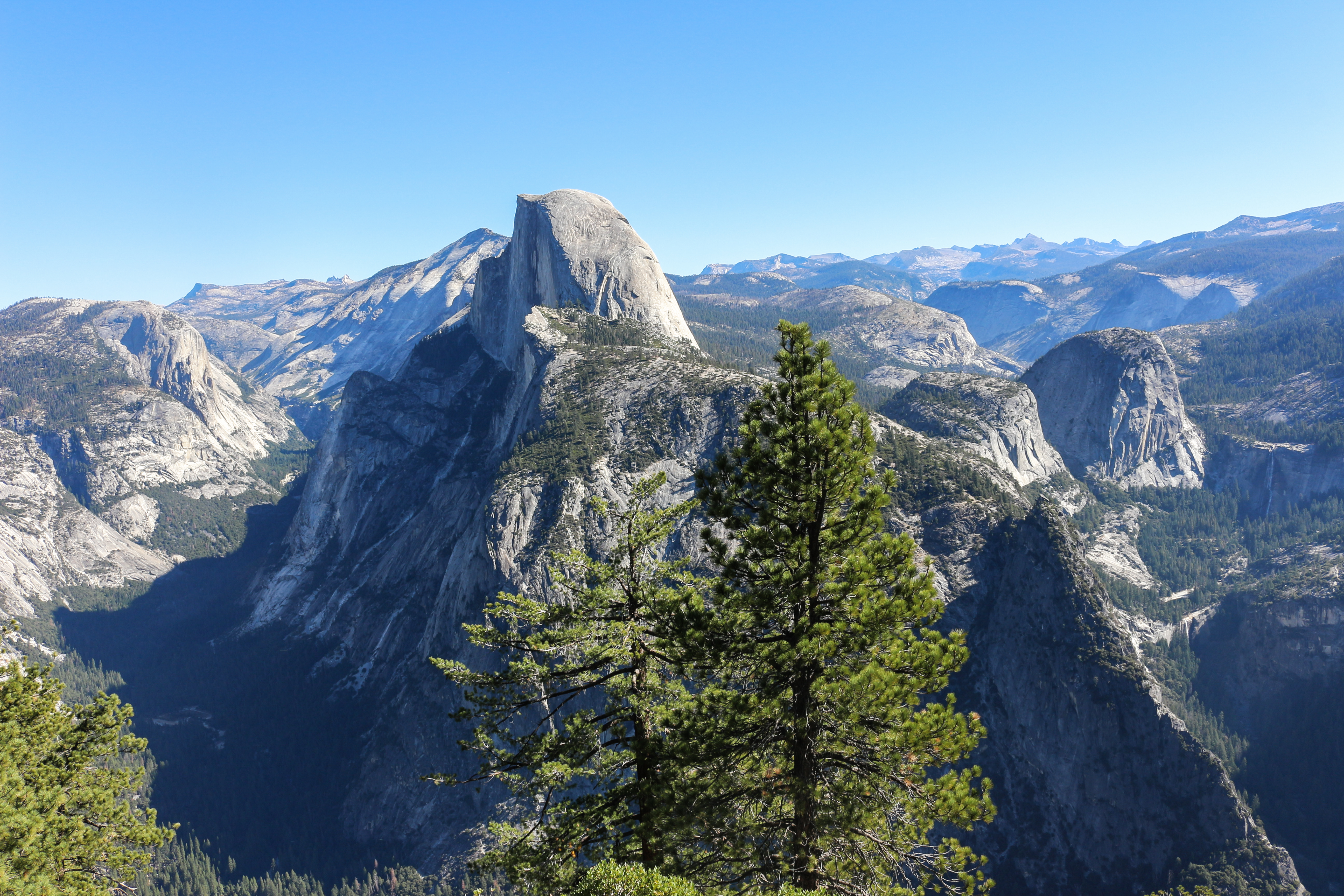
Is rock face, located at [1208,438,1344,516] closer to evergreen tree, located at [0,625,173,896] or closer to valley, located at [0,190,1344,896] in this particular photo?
valley, located at [0,190,1344,896]

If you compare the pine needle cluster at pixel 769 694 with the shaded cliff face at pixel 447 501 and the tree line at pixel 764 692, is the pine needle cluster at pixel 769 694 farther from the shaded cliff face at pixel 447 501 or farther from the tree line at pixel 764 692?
the shaded cliff face at pixel 447 501

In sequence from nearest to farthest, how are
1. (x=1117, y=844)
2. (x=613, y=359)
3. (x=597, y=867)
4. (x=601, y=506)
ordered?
(x=597, y=867), (x=601, y=506), (x=1117, y=844), (x=613, y=359)

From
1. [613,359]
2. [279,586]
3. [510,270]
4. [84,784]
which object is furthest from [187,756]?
[84,784]

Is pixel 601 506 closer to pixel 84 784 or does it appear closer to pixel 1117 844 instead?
pixel 84 784

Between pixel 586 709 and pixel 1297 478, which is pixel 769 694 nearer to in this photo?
pixel 586 709

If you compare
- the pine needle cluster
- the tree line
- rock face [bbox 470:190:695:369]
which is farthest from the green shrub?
rock face [bbox 470:190:695:369]

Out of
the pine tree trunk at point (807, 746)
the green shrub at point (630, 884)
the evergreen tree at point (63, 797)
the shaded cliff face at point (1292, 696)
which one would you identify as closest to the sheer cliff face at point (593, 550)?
the evergreen tree at point (63, 797)
